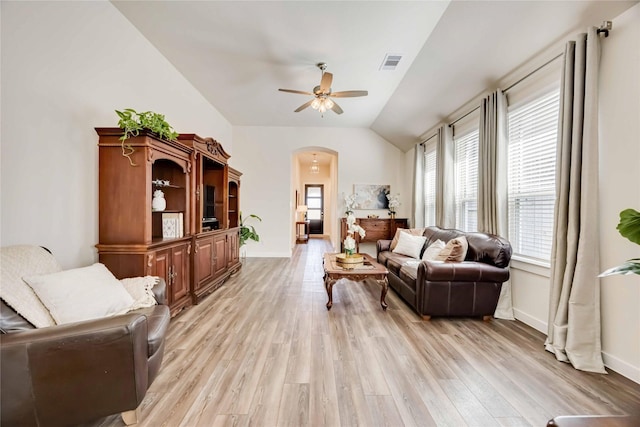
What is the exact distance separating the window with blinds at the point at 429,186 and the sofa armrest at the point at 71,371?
5.58 metres

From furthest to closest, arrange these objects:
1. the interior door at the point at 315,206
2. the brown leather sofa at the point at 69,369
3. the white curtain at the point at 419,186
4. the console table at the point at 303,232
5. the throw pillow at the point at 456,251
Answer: the interior door at the point at 315,206 → the console table at the point at 303,232 → the white curtain at the point at 419,186 → the throw pillow at the point at 456,251 → the brown leather sofa at the point at 69,369

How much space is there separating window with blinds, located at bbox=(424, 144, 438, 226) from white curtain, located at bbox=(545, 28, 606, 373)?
3336mm

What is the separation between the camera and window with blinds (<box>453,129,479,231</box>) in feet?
13.8

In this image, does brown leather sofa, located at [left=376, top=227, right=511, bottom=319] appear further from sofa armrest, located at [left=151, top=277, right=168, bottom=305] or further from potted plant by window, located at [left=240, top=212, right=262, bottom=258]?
potted plant by window, located at [left=240, top=212, right=262, bottom=258]

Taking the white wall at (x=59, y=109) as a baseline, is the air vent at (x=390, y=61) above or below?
above

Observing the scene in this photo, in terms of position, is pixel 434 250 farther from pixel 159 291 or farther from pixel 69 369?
pixel 69 369

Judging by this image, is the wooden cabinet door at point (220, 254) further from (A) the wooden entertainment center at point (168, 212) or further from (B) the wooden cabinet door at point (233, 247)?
(B) the wooden cabinet door at point (233, 247)

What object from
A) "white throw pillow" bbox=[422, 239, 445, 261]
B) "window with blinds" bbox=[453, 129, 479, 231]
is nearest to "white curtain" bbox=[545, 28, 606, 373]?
"white throw pillow" bbox=[422, 239, 445, 261]

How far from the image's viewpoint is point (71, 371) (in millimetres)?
1297

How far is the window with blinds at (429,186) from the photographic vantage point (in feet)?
18.7

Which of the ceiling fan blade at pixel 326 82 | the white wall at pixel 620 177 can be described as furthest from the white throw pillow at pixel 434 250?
the ceiling fan blade at pixel 326 82

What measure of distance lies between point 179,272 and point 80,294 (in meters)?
1.54

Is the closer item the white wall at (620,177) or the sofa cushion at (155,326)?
the sofa cushion at (155,326)

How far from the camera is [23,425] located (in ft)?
4.16
